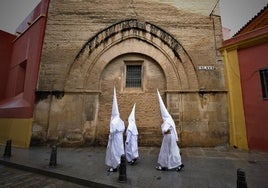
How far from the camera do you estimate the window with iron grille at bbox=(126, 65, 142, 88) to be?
7.94 metres

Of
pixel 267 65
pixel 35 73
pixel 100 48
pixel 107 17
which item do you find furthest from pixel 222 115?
pixel 35 73

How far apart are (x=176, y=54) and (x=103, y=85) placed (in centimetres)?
400

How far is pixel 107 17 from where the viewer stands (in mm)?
8125

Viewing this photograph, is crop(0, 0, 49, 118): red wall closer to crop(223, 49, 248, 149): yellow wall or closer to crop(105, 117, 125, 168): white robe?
crop(105, 117, 125, 168): white robe

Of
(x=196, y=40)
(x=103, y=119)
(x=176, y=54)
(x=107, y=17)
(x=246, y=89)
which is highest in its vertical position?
(x=107, y=17)

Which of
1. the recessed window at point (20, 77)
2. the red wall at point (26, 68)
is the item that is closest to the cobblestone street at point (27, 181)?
the red wall at point (26, 68)

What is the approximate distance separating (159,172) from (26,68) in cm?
849

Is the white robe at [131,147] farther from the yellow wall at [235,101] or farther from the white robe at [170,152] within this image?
the yellow wall at [235,101]

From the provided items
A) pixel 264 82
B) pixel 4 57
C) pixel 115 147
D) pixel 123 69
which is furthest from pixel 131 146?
pixel 4 57

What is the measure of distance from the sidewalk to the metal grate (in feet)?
11.6

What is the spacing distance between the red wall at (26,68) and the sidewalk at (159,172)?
120 inches

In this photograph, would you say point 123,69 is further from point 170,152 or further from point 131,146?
point 170,152

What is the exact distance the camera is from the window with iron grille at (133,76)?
794 centimetres

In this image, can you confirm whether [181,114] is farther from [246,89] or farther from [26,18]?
[26,18]
